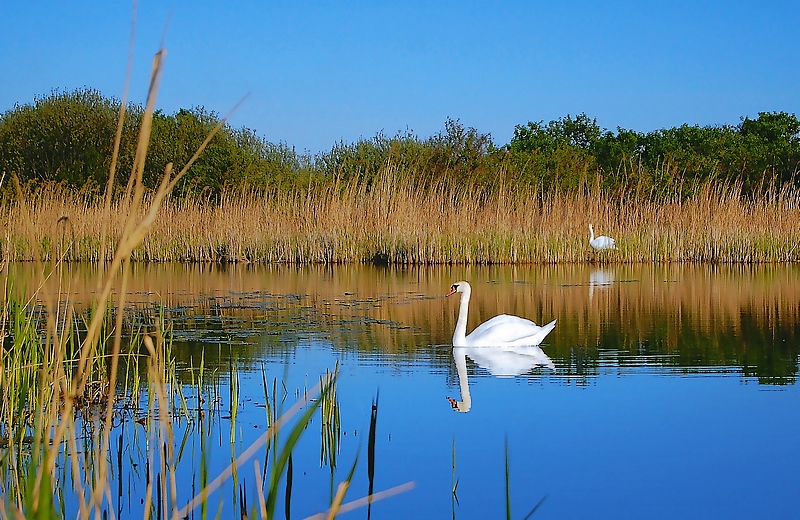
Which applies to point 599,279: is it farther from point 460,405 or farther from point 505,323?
point 460,405

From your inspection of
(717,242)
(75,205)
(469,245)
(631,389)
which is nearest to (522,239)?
(469,245)

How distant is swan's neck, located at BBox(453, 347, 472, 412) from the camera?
557 cm

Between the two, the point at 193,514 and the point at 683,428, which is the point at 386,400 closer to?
Answer: the point at 683,428

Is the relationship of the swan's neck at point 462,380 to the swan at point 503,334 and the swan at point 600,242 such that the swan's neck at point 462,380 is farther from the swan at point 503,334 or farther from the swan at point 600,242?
the swan at point 600,242

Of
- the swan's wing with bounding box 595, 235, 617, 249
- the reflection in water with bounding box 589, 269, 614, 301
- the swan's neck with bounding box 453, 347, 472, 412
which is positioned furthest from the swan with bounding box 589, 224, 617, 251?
the swan's neck with bounding box 453, 347, 472, 412

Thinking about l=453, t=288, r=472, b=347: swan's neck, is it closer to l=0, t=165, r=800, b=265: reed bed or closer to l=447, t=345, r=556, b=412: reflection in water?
l=447, t=345, r=556, b=412: reflection in water

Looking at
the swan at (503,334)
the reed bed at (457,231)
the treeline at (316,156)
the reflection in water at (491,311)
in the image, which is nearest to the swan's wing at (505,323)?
the swan at (503,334)

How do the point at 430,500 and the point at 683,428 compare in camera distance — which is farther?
the point at 683,428

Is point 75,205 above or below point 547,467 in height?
above

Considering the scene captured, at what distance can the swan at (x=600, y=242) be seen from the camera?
18125 mm

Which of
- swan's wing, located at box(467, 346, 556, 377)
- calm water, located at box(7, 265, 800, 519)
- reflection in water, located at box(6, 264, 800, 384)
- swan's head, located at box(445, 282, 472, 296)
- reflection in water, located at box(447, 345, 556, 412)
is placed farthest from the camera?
swan's head, located at box(445, 282, 472, 296)

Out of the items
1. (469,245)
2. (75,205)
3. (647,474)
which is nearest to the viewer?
(647,474)

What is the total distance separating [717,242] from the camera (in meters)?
18.6

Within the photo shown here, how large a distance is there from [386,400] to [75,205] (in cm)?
1721
